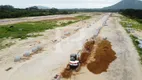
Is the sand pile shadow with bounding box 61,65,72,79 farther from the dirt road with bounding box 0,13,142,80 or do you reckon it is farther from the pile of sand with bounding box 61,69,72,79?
the dirt road with bounding box 0,13,142,80

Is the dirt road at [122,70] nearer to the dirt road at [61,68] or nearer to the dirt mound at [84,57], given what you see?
the dirt road at [61,68]

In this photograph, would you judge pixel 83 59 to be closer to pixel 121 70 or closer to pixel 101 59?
pixel 101 59

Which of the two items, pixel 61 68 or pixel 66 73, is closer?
pixel 66 73

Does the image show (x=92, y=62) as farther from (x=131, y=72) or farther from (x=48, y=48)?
(x=48, y=48)

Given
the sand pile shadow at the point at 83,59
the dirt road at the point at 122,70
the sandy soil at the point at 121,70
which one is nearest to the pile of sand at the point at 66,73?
the sand pile shadow at the point at 83,59

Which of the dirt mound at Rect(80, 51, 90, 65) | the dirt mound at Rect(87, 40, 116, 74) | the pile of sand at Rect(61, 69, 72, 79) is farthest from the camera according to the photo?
the dirt mound at Rect(80, 51, 90, 65)

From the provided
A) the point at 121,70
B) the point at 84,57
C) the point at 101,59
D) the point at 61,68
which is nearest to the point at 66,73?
the point at 61,68

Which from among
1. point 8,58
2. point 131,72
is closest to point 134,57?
point 131,72

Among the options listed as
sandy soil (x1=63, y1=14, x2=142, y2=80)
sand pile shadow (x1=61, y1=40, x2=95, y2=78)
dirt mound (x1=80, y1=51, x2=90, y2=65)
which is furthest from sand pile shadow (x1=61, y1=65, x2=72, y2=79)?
dirt mound (x1=80, y1=51, x2=90, y2=65)
